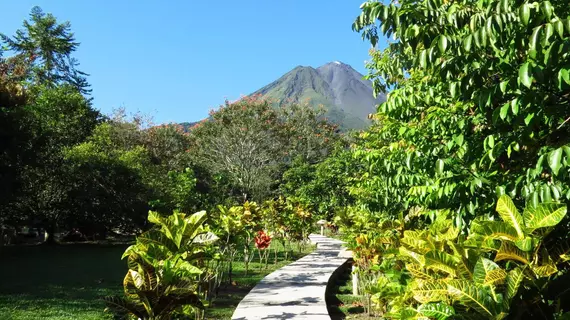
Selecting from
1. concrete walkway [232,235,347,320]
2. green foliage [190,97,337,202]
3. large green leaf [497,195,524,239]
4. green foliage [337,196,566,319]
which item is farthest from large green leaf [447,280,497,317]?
green foliage [190,97,337,202]

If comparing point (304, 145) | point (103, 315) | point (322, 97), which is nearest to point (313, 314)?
point (103, 315)

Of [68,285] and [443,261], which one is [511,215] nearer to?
[443,261]

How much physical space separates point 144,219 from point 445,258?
18.4 meters

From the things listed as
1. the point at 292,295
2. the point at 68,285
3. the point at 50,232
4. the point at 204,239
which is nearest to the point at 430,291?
the point at 204,239

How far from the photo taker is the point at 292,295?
6.83m

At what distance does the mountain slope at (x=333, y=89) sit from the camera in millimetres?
129500

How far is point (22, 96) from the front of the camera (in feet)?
44.1

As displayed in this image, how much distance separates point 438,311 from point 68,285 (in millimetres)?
8078

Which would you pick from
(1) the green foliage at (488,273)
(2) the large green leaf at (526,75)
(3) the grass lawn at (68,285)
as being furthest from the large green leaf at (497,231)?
(3) the grass lawn at (68,285)

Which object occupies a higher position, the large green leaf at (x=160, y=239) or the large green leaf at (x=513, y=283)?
the large green leaf at (x=160, y=239)

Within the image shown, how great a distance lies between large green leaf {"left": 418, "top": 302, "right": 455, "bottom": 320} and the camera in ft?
6.43

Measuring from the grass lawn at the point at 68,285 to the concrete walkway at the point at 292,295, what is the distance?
0.36 metres

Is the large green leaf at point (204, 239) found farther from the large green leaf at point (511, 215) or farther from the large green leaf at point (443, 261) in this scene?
the large green leaf at point (511, 215)

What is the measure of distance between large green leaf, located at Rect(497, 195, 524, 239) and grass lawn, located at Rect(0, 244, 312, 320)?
4439 millimetres
